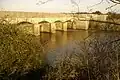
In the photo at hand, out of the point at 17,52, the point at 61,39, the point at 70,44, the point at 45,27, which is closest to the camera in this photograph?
the point at 17,52

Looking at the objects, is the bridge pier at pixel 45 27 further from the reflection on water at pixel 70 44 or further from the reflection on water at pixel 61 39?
the reflection on water at pixel 70 44

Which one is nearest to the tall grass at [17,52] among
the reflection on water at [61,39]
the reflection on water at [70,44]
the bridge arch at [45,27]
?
the reflection on water at [70,44]

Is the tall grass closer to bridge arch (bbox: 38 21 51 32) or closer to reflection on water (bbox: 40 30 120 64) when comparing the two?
reflection on water (bbox: 40 30 120 64)

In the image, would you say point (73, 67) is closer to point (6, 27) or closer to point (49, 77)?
point (49, 77)

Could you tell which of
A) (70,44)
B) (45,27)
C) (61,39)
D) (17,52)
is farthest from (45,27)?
(17,52)

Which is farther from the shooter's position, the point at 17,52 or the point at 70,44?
the point at 70,44

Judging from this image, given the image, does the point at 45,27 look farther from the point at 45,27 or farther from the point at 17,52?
the point at 17,52

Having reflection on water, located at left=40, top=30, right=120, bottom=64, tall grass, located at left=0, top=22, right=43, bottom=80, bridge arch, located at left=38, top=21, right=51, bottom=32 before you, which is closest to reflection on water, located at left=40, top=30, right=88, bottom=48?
reflection on water, located at left=40, top=30, right=120, bottom=64

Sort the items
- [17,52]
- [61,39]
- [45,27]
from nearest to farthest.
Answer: [17,52] < [61,39] < [45,27]

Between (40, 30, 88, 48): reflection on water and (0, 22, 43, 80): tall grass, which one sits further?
(40, 30, 88, 48): reflection on water

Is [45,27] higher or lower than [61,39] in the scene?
higher

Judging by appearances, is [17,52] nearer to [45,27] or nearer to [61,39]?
[61,39]

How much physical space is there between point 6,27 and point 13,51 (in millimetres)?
555

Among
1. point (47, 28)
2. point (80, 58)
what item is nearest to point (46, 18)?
point (47, 28)
